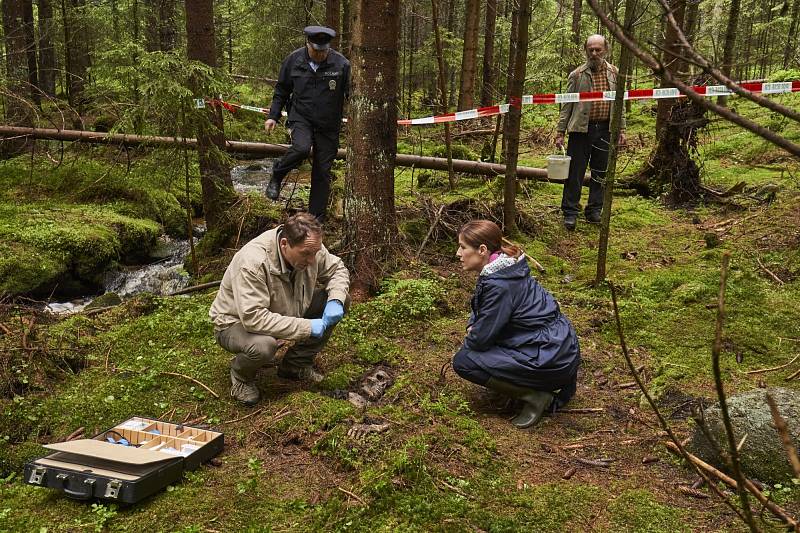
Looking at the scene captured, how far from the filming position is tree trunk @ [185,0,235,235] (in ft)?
25.0

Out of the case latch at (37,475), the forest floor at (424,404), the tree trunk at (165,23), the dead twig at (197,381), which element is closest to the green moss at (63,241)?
the forest floor at (424,404)

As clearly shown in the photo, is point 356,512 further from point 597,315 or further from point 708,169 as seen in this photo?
point 708,169

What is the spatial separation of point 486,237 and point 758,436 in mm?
1893

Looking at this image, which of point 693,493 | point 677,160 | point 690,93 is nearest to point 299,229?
point 693,493

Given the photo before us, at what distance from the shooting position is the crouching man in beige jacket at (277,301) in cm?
399

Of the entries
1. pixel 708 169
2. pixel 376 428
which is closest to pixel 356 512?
pixel 376 428

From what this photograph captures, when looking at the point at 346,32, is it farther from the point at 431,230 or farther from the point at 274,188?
the point at 431,230

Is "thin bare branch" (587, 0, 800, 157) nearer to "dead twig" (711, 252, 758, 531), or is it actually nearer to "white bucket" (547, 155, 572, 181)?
"dead twig" (711, 252, 758, 531)

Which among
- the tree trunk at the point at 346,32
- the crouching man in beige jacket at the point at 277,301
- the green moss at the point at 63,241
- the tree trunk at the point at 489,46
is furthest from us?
the tree trunk at the point at 346,32

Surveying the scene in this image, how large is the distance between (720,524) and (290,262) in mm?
2855

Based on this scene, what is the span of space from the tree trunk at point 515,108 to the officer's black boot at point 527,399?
11.1 feet

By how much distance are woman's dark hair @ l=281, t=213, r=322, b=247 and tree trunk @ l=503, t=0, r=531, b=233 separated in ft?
10.6

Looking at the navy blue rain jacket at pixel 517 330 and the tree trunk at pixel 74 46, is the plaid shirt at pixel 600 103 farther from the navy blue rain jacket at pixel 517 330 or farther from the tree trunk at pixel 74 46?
the tree trunk at pixel 74 46

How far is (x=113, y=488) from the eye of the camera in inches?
123
